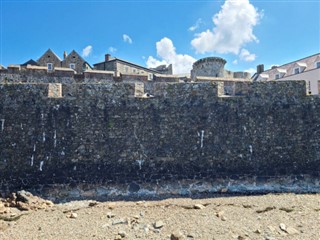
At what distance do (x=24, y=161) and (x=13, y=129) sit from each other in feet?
4.40

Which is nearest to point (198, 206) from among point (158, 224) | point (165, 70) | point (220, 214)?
point (220, 214)

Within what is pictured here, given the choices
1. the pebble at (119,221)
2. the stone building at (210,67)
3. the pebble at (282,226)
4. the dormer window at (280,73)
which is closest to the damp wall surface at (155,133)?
the pebble at (119,221)

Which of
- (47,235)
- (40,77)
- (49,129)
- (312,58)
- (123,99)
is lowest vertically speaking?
(47,235)

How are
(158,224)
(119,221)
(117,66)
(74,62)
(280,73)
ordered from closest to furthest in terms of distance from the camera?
1. (158,224)
2. (119,221)
3. (74,62)
4. (280,73)
5. (117,66)

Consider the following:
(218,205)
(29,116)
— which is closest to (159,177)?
(218,205)

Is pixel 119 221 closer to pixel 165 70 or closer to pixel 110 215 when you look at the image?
pixel 110 215

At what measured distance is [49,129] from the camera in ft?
39.8

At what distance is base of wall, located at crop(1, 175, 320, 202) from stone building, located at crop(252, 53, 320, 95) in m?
20.1

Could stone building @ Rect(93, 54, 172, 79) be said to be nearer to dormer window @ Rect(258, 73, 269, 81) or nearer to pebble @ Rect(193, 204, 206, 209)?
dormer window @ Rect(258, 73, 269, 81)

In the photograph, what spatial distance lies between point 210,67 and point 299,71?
9.85 m

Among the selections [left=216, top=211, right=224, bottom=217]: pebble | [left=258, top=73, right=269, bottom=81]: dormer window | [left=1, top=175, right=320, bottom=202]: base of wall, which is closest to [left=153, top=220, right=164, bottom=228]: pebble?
[left=216, top=211, right=224, bottom=217]: pebble

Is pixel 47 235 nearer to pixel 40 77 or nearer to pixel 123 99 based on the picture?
pixel 123 99

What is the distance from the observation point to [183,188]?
38.8 feet

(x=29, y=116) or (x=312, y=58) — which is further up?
(x=312, y=58)
